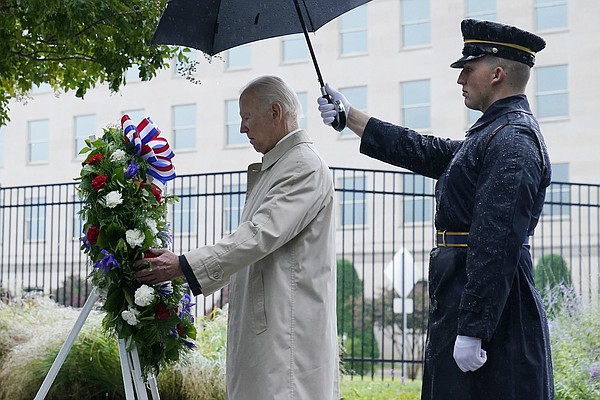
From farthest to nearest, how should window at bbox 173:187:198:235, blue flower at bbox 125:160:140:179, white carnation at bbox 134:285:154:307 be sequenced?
window at bbox 173:187:198:235 < blue flower at bbox 125:160:140:179 < white carnation at bbox 134:285:154:307

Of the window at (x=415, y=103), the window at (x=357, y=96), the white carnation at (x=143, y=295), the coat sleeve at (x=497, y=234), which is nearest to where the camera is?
the coat sleeve at (x=497, y=234)

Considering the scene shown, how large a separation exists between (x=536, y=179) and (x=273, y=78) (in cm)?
152

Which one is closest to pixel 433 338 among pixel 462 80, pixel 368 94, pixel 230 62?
pixel 462 80

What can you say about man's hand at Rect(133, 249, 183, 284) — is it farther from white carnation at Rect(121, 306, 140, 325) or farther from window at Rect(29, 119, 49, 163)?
window at Rect(29, 119, 49, 163)

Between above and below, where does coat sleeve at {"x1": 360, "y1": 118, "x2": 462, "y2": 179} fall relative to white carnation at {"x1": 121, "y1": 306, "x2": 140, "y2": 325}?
above

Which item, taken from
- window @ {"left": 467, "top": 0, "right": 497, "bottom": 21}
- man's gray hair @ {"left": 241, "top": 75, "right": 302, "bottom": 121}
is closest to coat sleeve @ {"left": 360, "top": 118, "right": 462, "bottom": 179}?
man's gray hair @ {"left": 241, "top": 75, "right": 302, "bottom": 121}

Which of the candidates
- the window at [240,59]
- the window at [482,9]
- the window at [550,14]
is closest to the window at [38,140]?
the window at [240,59]

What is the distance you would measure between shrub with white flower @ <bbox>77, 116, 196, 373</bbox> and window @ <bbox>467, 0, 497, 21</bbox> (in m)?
29.3

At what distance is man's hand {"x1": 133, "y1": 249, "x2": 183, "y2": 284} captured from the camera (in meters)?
4.36

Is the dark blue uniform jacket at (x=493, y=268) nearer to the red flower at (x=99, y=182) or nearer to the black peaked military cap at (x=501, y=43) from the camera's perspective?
the black peaked military cap at (x=501, y=43)

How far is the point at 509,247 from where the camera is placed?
11.7ft

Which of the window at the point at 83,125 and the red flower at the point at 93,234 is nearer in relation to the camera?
the red flower at the point at 93,234

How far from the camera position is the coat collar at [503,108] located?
3834 millimetres

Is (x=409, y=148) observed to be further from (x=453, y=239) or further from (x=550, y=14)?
(x=550, y=14)
